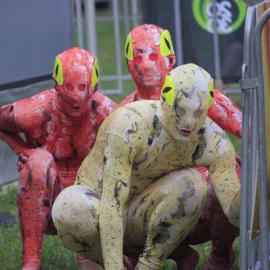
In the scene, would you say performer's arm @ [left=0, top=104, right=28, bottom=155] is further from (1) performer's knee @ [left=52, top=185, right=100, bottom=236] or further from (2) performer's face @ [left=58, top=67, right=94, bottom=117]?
(1) performer's knee @ [left=52, top=185, right=100, bottom=236]

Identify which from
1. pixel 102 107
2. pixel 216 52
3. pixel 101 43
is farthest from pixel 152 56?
pixel 101 43

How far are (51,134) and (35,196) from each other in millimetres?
381

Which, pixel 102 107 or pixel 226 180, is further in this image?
pixel 102 107

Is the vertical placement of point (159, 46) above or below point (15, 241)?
above

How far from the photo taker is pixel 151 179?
4469 mm

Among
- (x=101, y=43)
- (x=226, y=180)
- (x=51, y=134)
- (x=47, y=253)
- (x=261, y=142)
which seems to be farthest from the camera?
(x=101, y=43)

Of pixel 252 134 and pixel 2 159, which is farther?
pixel 2 159

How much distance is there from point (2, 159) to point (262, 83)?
3.89 meters

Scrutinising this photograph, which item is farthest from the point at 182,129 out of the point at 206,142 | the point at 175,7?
the point at 175,7

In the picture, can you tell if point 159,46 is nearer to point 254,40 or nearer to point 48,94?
point 48,94

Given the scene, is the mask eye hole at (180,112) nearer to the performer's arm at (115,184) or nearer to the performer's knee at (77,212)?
the performer's arm at (115,184)

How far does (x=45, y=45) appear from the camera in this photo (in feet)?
25.0

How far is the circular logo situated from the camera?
34.0 ft

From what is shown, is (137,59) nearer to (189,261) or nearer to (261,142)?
(189,261)
